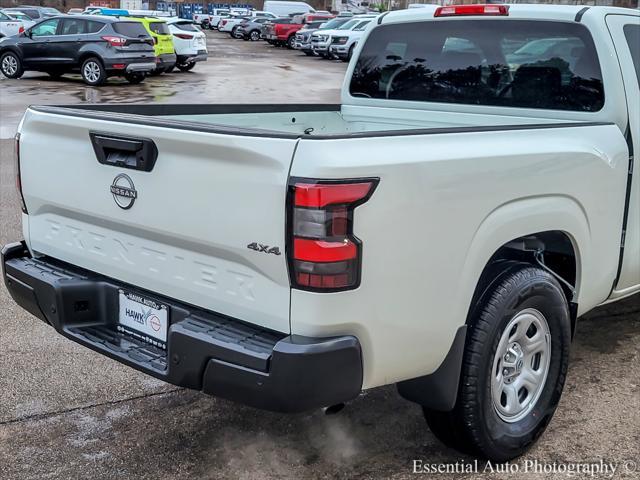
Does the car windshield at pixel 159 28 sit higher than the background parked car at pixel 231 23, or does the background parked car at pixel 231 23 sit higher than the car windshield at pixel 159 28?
the background parked car at pixel 231 23

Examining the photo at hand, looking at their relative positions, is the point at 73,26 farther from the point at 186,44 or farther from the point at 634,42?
the point at 634,42

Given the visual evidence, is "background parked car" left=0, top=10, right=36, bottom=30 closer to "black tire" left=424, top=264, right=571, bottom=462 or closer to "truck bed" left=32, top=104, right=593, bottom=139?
A: "truck bed" left=32, top=104, right=593, bottom=139

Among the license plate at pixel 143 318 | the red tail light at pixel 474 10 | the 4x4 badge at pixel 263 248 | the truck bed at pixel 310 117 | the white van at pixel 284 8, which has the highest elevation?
the white van at pixel 284 8

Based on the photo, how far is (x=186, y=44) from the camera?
25.7 meters

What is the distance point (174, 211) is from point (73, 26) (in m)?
19.7

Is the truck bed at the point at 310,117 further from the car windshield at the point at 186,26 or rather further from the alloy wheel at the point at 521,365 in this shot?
the car windshield at the point at 186,26

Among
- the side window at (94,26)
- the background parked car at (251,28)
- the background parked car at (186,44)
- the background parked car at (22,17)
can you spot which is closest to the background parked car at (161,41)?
the background parked car at (186,44)

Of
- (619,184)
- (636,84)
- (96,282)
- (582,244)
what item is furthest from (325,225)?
(636,84)

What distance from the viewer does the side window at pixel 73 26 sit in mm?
20344

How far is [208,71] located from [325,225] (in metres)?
25.5

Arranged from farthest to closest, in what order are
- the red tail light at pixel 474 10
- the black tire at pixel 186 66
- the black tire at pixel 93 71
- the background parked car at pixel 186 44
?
the black tire at pixel 186 66 < the background parked car at pixel 186 44 < the black tire at pixel 93 71 < the red tail light at pixel 474 10

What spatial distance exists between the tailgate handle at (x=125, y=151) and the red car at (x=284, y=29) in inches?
1561

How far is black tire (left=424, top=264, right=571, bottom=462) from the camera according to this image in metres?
2.92

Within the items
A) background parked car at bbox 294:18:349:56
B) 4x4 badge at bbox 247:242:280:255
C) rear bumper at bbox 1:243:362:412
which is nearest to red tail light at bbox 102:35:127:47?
background parked car at bbox 294:18:349:56
